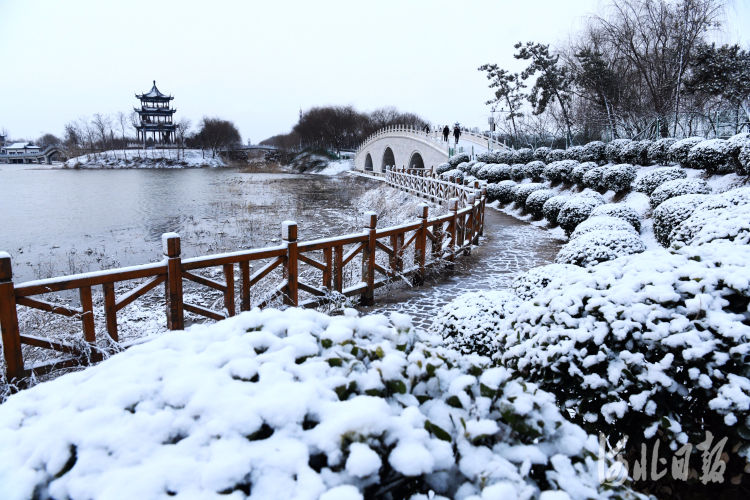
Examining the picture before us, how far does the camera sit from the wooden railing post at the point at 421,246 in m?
7.64

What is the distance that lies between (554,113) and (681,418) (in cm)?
3280

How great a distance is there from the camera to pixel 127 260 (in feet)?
42.4

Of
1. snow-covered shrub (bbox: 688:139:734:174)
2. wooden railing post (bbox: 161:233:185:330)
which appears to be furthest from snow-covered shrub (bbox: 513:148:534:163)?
wooden railing post (bbox: 161:233:185:330)

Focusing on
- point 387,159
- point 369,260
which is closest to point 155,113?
point 387,159

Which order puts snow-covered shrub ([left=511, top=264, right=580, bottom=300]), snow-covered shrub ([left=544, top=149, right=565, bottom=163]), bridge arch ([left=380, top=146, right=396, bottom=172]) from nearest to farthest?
1. snow-covered shrub ([left=511, top=264, right=580, bottom=300])
2. snow-covered shrub ([left=544, top=149, right=565, bottom=163])
3. bridge arch ([left=380, top=146, right=396, bottom=172])

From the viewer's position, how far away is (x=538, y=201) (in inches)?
577

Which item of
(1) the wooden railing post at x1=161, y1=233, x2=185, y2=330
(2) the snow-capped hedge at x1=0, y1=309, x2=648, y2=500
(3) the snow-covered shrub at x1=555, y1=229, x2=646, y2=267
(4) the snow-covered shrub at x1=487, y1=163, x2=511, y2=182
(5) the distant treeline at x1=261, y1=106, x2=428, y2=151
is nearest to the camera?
(2) the snow-capped hedge at x1=0, y1=309, x2=648, y2=500

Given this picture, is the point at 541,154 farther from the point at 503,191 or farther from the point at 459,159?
the point at 459,159

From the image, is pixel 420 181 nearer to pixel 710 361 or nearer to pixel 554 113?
pixel 554 113

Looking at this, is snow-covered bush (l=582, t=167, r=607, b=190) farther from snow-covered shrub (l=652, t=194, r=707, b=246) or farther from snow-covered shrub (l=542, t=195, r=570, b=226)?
snow-covered shrub (l=652, t=194, r=707, b=246)

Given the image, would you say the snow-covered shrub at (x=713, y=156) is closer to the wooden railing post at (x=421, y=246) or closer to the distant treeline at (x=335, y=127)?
the wooden railing post at (x=421, y=246)

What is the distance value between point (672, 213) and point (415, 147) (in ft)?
105

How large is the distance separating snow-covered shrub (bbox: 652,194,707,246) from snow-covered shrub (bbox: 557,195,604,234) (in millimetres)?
1969

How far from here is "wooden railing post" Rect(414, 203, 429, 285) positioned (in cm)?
764
